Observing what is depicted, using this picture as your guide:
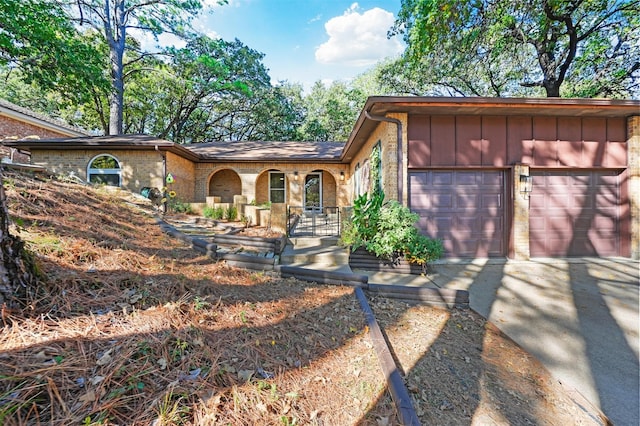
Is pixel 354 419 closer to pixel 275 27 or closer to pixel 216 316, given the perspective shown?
pixel 216 316

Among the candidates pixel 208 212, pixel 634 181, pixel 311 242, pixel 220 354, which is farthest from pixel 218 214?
pixel 634 181

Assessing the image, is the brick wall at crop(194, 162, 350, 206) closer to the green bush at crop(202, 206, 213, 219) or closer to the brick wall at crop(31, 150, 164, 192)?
the brick wall at crop(31, 150, 164, 192)

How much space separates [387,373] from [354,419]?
43 centimetres

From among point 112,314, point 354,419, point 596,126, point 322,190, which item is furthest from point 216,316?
point 322,190

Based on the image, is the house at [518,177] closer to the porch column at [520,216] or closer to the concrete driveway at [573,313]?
the porch column at [520,216]

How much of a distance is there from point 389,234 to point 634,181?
6.06 m

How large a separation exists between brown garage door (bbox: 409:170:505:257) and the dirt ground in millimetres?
3036

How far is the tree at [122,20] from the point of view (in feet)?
44.8

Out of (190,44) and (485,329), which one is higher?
(190,44)

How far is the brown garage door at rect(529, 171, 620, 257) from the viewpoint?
633 cm

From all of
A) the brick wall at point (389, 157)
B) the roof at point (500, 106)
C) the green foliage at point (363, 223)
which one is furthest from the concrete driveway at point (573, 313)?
the roof at point (500, 106)

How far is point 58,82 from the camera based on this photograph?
8.27 metres

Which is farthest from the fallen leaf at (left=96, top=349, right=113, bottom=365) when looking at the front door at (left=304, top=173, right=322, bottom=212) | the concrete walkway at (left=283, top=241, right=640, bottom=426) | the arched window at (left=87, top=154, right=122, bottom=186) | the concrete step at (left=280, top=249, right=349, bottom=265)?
the front door at (left=304, top=173, right=322, bottom=212)

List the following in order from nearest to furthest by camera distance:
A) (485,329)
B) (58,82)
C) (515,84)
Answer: (485,329)
(58,82)
(515,84)
